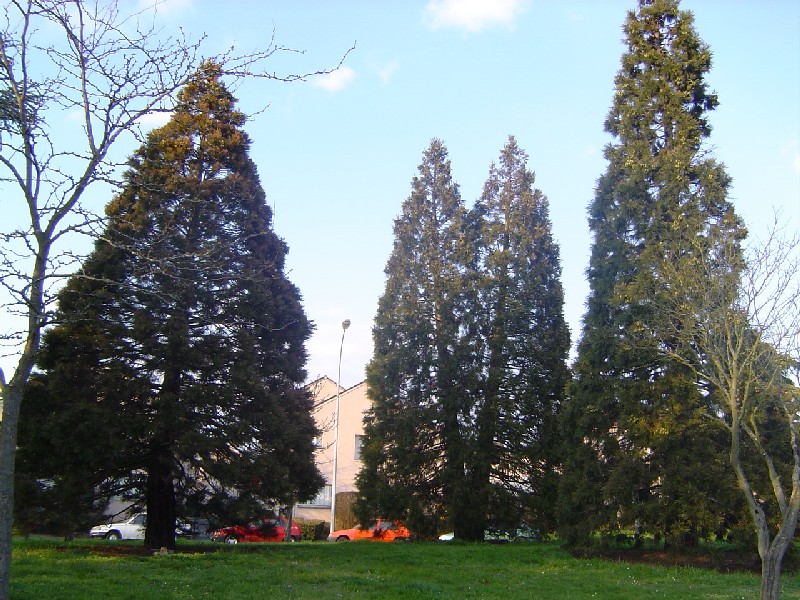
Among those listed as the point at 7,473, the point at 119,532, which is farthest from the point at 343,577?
the point at 119,532

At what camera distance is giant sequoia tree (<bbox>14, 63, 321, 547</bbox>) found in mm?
14188

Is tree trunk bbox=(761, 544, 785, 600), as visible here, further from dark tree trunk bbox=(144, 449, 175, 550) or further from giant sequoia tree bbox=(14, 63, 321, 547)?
dark tree trunk bbox=(144, 449, 175, 550)

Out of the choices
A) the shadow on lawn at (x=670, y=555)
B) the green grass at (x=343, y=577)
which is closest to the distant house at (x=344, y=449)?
the shadow on lawn at (x=670, y=555)

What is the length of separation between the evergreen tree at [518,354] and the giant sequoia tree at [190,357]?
8.03 meters

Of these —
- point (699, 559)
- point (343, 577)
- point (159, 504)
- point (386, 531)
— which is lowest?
point (386, 531)

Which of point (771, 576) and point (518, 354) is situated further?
point (518, 354)

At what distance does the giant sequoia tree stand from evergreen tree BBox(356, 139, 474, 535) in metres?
7.08

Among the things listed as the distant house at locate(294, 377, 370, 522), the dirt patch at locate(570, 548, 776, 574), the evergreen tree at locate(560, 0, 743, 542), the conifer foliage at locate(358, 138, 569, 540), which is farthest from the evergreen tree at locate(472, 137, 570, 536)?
the distant house at locate(294, 377, 370, 522)

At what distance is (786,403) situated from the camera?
10.7m

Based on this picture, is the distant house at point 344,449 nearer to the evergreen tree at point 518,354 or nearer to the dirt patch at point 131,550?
the evergreen tree at point 518,354

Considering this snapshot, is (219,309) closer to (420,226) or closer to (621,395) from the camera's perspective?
(621,395)

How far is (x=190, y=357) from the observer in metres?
15.0

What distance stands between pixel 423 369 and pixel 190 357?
10.6 metres

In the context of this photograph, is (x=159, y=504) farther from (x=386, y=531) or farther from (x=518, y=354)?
(x=518, y=354)
